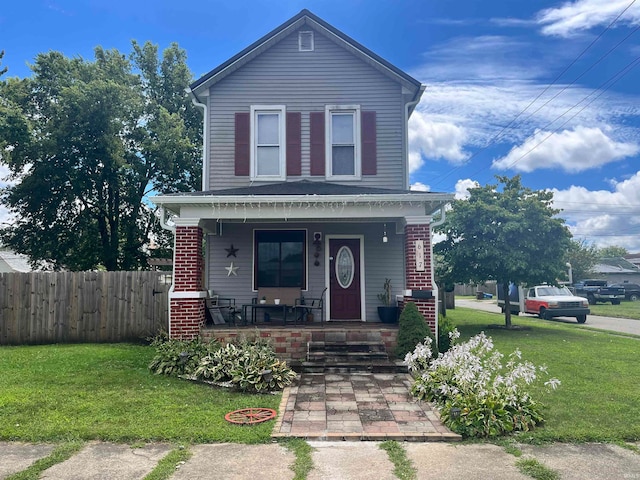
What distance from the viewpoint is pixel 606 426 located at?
4.78 metres

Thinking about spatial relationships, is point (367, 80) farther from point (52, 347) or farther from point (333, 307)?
point (52, 347)

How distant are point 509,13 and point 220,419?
1417 centimetres

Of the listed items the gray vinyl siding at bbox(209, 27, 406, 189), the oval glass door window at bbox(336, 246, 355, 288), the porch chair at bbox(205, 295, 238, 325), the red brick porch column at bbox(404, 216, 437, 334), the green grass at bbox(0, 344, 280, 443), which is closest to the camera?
the green grass at bbox(0, 344, 280, 443)

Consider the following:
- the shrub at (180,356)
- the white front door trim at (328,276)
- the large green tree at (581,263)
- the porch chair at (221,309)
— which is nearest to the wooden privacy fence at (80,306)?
the porch chair at (221,309)

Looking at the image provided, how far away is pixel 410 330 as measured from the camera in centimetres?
786

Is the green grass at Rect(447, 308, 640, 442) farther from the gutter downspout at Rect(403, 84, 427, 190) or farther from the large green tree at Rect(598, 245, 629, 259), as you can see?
the large green tree at Rect(598, 245, 629, 259)

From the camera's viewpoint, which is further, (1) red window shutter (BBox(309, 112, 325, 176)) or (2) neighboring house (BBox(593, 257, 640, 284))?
(2) neighboring house (BBox(593, 257, 640, 284))

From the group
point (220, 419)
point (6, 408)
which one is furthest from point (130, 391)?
point (220, 419)

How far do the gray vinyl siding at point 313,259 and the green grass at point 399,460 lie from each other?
5653 mm

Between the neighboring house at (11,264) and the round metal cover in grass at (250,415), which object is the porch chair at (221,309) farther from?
the neighboring house at (11,264)

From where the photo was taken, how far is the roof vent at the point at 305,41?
10500mm

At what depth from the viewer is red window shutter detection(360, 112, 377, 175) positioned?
10258 mm

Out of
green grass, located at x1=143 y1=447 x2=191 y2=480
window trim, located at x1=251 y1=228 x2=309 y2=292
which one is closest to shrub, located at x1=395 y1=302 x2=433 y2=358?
window trim, located at x1=251 y1=228 x2=309 y2=292

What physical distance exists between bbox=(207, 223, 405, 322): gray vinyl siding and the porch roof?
165 centimetres
